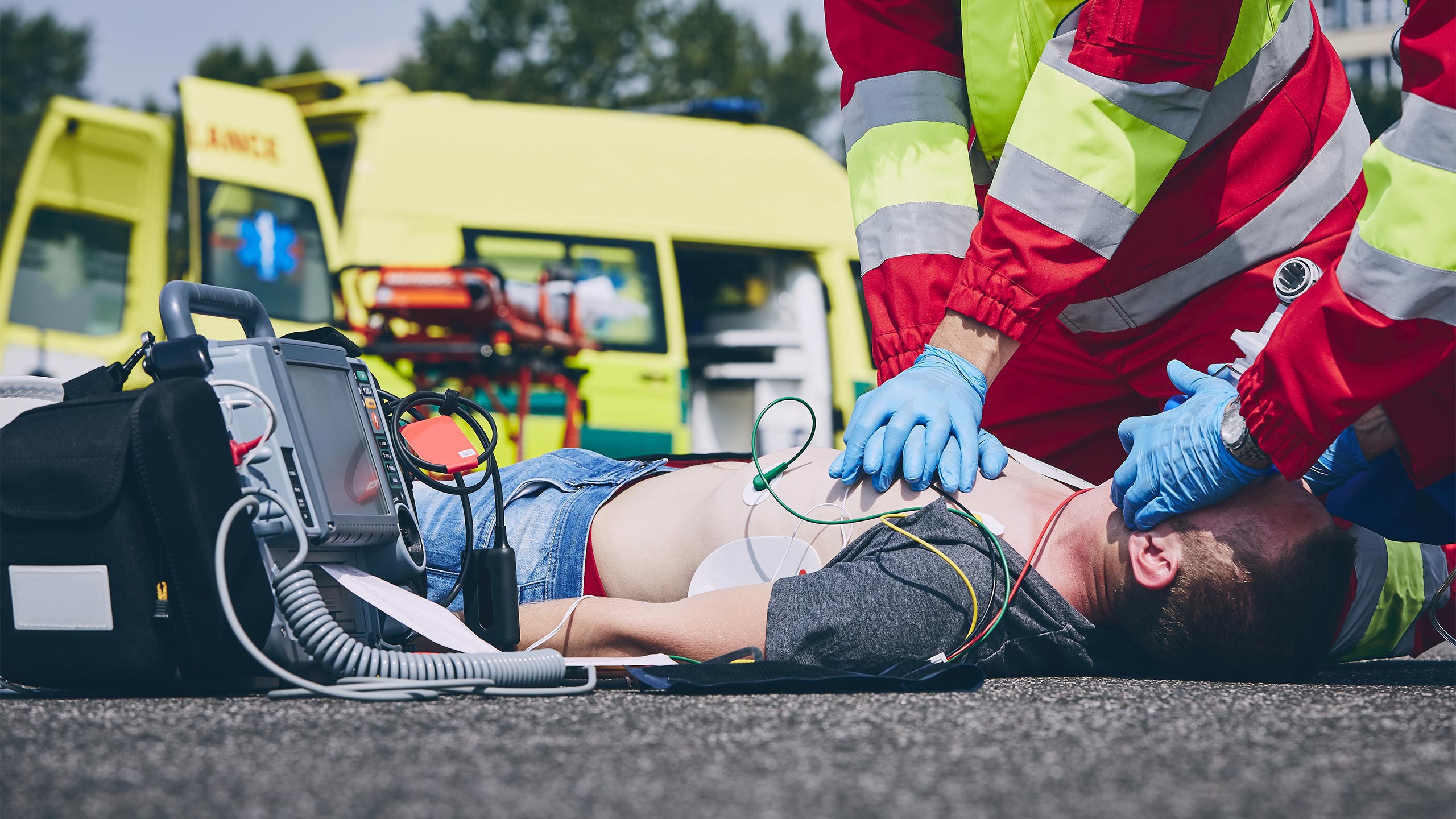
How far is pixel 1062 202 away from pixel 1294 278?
47cm

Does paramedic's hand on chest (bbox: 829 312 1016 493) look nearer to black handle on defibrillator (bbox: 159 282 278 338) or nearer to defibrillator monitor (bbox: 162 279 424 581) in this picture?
defibrillator monitor (bbox: 162 279 424 581)

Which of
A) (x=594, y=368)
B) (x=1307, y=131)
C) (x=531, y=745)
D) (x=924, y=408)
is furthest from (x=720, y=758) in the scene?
(x=594, y=368)

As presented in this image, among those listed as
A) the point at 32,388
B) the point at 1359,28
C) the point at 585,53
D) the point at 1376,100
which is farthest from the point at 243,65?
the point at 1359,28

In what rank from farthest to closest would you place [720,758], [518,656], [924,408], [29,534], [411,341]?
[411,341] → [924,408] → [518,656] → [29,534] → [720,758]

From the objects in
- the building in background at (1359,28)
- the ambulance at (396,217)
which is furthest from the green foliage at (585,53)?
the building in background at (1359,28)

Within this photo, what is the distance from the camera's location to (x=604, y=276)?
19.6 ft

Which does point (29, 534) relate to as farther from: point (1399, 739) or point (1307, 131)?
point (1307, 131)

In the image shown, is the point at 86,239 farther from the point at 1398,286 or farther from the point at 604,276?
the point at 1398,286

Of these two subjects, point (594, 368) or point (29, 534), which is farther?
point (594, 368)

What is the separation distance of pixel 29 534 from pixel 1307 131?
90.0 inches

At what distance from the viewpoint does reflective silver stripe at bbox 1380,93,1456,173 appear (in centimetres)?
170

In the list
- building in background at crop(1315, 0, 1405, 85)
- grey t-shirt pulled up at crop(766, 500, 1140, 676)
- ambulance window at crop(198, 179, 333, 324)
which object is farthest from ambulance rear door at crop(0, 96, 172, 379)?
building in background at crop(1315, 0, 1405, 85)

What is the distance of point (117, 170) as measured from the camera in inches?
223

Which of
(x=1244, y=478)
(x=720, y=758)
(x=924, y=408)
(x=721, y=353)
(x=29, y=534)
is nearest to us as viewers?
Answer: (x=720, y=758)
